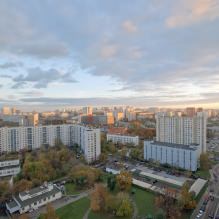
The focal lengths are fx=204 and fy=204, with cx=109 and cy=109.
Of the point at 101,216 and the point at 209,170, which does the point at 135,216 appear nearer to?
the point at 101,216

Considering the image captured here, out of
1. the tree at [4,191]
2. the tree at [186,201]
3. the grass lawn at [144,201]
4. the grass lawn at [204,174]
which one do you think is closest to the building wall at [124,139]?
the grass lawn at [204,174]

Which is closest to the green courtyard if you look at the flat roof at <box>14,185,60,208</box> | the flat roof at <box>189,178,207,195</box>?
the flat roof at <box>14,185,60,208</box>

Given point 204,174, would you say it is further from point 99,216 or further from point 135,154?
point 99,216

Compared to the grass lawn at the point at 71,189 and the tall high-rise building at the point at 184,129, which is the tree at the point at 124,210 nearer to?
the grass lawn at the point at 71,189

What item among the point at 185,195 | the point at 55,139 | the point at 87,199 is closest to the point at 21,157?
the point at 55,139

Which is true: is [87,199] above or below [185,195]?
below

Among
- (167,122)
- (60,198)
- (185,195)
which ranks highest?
(167,122)

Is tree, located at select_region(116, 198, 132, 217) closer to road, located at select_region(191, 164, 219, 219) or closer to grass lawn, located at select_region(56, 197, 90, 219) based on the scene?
grass lawn, located at select_region(56, 197, 90, 219)

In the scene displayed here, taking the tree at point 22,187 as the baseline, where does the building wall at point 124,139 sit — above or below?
above
